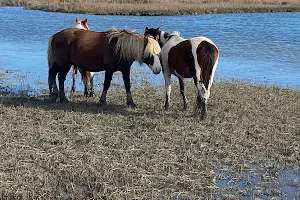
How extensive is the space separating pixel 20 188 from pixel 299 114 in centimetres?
536

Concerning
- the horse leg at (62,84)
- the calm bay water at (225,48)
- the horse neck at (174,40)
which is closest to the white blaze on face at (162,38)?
the horse neck at (174,40)

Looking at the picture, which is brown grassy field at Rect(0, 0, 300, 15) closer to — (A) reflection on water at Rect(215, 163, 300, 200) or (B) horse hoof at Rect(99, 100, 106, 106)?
(B) horse hoof at Rect(99, 100, 106, 106)

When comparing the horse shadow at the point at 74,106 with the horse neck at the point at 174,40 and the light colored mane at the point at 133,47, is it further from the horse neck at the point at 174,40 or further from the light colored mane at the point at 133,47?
the horse neck at the point at 174,40

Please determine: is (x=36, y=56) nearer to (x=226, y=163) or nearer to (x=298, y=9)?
(x=226, y=163)

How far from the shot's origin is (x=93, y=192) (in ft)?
15.7

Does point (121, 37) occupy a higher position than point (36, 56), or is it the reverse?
point (121, 37)

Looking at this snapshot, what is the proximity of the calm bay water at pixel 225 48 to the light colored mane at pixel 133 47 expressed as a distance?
10.1 ft

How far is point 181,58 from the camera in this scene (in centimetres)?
823

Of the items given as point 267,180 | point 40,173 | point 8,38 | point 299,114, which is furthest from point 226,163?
point 8,38

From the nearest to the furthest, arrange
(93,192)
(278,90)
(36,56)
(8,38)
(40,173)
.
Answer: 1. (93,192)
2. (40,173)
3. (278,90)
4. (36,56)
5. (8,38)

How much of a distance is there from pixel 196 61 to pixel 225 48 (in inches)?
466

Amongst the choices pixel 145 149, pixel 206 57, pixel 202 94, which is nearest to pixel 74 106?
pixel 202 94

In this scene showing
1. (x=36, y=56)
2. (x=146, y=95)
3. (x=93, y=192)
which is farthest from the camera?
(x=36, y=56)

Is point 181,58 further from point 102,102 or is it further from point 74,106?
point 74,106
